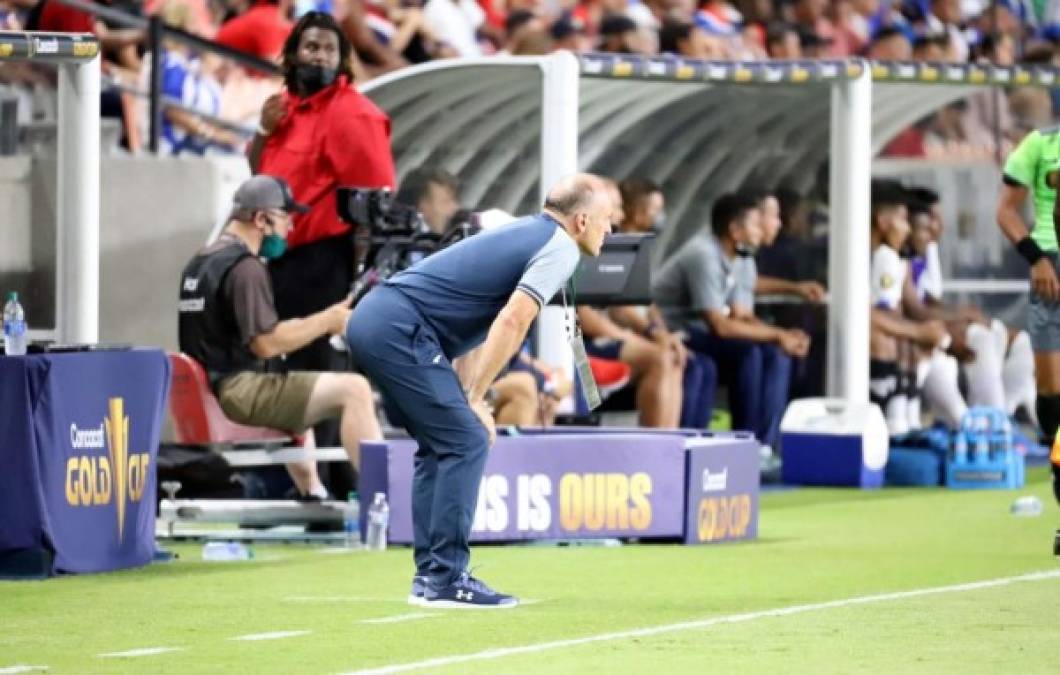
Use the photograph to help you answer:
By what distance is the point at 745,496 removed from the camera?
539 inches

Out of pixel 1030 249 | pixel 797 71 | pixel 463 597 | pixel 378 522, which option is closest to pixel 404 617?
pixel 463 597

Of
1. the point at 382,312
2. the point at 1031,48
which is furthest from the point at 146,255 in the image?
the point at 1031,48

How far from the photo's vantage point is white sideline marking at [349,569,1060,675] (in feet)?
28.1

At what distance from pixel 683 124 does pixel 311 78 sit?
389 centimetres

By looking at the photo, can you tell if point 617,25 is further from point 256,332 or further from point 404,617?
point 404,617

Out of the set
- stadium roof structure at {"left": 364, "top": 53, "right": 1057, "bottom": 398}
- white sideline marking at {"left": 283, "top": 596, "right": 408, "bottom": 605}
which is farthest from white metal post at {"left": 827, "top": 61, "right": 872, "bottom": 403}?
white sideline marking at {"left": 283, "top": 596, "right": 408, "bottom": 605}

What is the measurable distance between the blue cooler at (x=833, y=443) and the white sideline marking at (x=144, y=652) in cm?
863

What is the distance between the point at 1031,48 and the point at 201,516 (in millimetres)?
12310

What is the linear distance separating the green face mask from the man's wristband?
377cm

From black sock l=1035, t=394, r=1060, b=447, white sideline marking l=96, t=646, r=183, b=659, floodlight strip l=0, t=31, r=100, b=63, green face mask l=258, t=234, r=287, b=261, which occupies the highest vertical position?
floodlight strip l=0, t=31, r=100, b=63

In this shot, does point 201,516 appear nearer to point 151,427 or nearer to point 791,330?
point 151,427

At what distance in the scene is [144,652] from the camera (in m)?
8.95

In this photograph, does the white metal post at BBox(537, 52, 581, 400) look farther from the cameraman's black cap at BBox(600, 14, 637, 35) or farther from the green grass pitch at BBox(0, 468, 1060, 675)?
the cameraman's black cap at BBox(600, 14, 637, 35)

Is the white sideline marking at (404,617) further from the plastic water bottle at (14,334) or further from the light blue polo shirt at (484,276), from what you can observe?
the plastic water bottle at (14,334)
